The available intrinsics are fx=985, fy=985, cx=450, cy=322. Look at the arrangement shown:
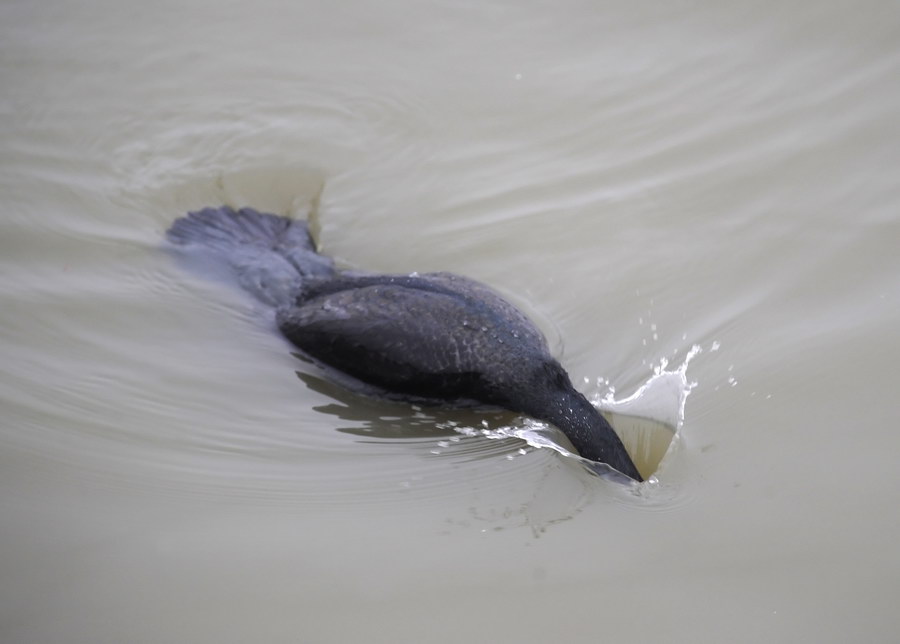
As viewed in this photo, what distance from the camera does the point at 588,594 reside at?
3047 millimetres

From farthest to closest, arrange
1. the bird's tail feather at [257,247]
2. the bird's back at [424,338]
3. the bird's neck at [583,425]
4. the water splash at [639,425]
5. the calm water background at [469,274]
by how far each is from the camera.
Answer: the bird's tail feather at [257,247] → the bird's back at [424,338] → the water splash at [639,425] → the bird's neck at [583,425] → the calm water background at [469,274]

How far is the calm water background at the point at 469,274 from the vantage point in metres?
3.08

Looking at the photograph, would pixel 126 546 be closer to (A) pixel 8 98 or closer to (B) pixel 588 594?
(B) pixel 588 594

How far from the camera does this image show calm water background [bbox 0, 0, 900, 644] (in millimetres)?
3078

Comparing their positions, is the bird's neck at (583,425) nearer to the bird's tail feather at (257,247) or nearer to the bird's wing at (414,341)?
the bird's wing at (414,341)

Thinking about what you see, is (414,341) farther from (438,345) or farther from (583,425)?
(583,425)

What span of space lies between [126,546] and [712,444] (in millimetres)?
2089

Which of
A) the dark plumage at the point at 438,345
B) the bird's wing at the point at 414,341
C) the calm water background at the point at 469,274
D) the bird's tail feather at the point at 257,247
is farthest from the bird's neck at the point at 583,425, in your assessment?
the bird's tail feather at the point at 257,247

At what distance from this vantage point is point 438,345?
3932mm

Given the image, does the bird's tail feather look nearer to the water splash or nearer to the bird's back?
the bird's back

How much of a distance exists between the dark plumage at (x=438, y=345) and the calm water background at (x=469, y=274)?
0.15m

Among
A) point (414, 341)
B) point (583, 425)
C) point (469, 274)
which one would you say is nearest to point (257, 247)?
point (469, 274)

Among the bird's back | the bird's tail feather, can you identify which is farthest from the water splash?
the bird's tail feather

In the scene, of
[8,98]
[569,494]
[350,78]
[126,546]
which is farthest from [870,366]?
[8,98]
